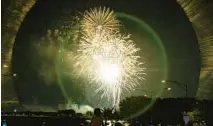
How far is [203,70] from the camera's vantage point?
1332 inches

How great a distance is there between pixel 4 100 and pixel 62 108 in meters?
12.9

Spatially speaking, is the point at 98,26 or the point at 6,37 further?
the point at 6,37

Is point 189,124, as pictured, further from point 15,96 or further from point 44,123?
point 15,96

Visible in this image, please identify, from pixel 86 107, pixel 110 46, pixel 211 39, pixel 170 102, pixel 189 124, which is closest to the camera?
pixel 189 124

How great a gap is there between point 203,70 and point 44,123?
16268 millimetres

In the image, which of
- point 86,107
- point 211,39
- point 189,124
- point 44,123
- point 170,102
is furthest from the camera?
point 86,107

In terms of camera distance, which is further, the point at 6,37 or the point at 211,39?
the point at 6,37

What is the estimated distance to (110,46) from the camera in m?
34.8

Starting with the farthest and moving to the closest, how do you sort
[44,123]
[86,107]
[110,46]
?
1. [86,107]
2. [110,46]
3. [44,123]

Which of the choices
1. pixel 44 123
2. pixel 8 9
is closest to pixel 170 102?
pixel 8 9

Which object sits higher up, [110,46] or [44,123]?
[110,46]

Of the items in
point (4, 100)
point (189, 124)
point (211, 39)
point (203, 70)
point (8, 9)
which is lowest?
point (189, 124)

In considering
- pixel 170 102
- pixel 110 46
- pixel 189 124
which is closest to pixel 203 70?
pixel 110 46

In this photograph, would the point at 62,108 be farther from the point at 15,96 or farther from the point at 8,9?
the point at 8,9
